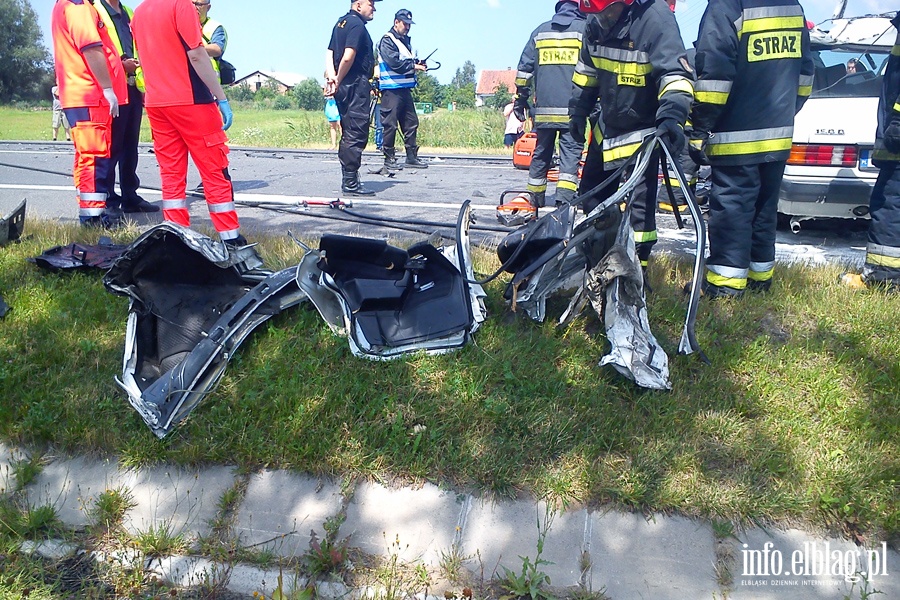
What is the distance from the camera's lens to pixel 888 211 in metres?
4.30

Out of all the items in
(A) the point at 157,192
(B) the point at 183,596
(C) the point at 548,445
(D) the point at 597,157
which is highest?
(D) the point at 597,157

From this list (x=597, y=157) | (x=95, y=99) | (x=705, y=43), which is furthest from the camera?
(x=95, y=99)

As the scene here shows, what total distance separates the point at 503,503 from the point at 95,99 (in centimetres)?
477

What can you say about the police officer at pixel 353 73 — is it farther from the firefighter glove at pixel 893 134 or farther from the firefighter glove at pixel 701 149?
the firefighter glove at pixel 893 134

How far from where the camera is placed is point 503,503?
2701 millimetres

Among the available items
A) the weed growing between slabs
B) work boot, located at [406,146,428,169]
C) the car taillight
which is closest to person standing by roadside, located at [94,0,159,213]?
the weed growing between slabs

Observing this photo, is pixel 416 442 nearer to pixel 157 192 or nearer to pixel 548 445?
pixel 548 445

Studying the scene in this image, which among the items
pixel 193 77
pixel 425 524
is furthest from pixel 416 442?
pixel 193 77

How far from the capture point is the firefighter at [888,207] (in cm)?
424

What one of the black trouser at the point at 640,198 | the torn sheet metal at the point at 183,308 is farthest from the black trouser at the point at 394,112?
the torn sheet metal at the point at 183,308

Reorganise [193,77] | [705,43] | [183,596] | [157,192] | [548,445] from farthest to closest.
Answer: [157,192] < [193,77] < [705,43] < [548,445] < [183,596]

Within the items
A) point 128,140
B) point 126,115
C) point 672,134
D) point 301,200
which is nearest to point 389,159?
point 301,200

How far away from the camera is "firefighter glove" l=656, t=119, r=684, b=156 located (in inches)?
139

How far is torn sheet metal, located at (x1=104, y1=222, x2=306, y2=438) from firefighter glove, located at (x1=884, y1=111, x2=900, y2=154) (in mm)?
3780
